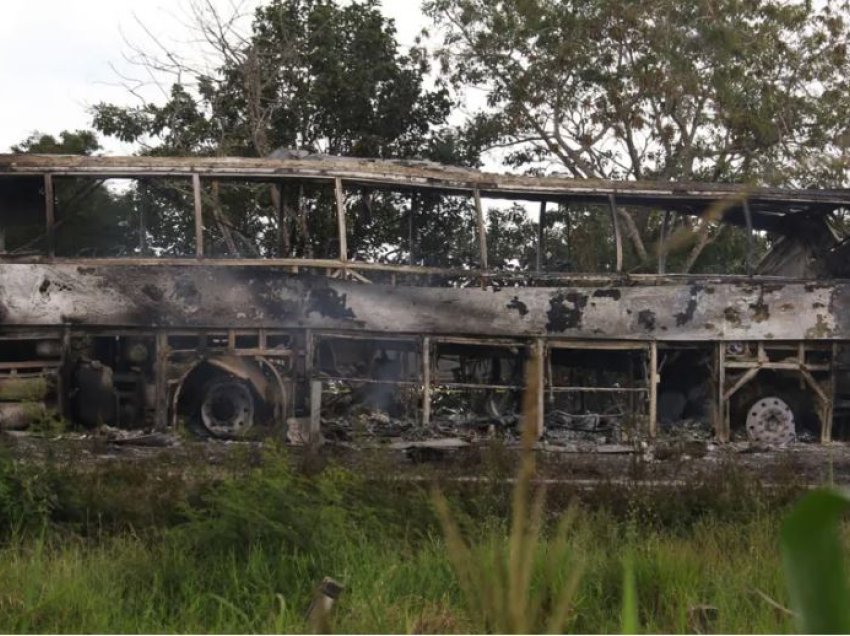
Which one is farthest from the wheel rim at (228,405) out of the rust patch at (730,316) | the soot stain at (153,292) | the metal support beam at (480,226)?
the rust patch at (730,316)

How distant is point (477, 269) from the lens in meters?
15.9

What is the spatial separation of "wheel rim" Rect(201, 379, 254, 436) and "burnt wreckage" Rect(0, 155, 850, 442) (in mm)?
26

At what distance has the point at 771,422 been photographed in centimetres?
1641

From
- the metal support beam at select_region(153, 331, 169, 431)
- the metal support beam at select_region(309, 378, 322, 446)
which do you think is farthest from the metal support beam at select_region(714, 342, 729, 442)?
the metal support beam at select_region(153, 331, 169, 431)

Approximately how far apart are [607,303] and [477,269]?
6.77ft

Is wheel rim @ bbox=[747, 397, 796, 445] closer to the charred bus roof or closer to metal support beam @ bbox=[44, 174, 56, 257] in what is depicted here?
the charred bus roof

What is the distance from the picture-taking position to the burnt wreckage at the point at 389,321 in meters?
15.0

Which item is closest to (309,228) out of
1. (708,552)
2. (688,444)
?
(688,444)

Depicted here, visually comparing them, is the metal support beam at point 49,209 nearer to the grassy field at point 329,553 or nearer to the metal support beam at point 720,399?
the grassy field at point 329,553

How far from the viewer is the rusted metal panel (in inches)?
595

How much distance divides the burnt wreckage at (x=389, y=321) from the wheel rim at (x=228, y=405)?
26 mm

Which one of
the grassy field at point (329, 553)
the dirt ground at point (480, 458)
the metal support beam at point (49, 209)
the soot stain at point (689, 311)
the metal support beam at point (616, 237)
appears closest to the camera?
the grassy field at point (329, 553)

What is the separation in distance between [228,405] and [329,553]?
8.65 metres

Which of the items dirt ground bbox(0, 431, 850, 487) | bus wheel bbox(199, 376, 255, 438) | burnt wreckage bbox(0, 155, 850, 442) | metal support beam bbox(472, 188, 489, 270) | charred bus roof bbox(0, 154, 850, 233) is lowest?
dirt ground bbox(0, 431, 850, 487)
